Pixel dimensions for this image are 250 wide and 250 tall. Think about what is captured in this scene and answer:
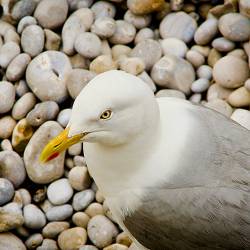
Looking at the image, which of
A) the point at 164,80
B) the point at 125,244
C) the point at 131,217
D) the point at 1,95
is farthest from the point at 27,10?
the point at 131,217

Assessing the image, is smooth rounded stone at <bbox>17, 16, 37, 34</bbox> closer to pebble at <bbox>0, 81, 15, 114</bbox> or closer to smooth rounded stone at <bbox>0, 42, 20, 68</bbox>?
smooth rounded stone at <bbox>0, 42, 20, 68</bbox>

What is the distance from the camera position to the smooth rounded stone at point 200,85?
178 cm

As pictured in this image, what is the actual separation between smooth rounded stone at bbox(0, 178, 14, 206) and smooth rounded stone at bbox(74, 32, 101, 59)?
16.9 inches

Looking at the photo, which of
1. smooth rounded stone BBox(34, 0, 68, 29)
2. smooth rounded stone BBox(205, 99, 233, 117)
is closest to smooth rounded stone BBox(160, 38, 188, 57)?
smooth rounded stone BBox(205, 99, 233, 117)

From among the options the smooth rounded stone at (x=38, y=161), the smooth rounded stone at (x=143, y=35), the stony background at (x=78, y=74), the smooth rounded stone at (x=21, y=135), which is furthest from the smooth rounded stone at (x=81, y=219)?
the smooth rounded stone at (x=143, y=35)

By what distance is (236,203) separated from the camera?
3.92 feet

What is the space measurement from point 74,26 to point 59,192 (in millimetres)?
501

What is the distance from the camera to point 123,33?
1.88m

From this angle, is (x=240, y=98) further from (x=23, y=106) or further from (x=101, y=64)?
(x=23, y=106)

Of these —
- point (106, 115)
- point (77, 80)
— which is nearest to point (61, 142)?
point (106, 115)

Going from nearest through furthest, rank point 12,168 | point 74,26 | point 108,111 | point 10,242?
point 108,111
point 10,242
point 12,168
point 74,26

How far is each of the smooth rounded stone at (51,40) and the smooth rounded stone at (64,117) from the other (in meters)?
0.23

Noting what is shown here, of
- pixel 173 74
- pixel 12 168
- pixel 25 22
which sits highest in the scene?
pixel 25 22

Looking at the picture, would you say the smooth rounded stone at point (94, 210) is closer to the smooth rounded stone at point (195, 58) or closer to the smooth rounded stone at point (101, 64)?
the smooth rounded stone at point (101, 64)
